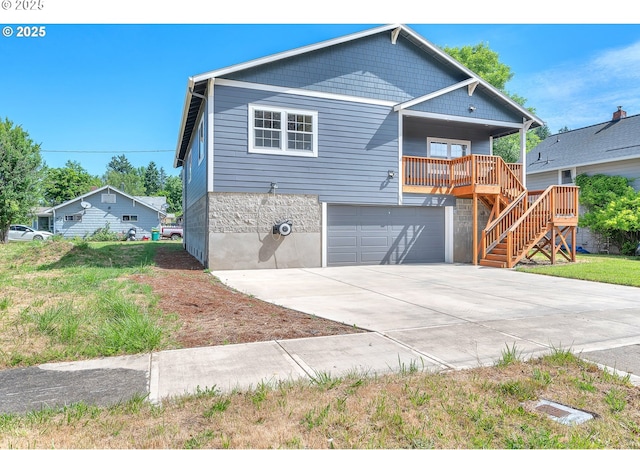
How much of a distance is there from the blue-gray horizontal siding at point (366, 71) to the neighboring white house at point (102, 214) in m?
25.2

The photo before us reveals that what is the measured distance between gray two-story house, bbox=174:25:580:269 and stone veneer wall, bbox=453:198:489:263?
0.04m

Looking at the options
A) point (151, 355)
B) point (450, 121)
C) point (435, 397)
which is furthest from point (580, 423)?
point (450, 121)

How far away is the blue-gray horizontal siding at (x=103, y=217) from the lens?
30141mm

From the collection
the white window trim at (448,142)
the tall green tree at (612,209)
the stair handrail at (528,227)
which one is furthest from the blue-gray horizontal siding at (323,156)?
the tall green tree at (612,209)

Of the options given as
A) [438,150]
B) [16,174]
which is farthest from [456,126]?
[16,174]

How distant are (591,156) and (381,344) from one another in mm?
21105

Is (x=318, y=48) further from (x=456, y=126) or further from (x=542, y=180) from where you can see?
(x=542, y=180)

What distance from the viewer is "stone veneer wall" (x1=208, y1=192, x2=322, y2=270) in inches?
412

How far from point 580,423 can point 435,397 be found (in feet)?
2.93

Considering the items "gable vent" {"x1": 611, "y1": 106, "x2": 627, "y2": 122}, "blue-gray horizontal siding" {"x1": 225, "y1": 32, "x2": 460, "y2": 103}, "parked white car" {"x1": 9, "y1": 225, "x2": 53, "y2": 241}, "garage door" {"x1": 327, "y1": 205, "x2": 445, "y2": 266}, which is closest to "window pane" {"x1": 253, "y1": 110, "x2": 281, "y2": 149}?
"blue-gray horizontal siding" {"x1": 225, "y1": 32, "x2": 460, "y2": 103}

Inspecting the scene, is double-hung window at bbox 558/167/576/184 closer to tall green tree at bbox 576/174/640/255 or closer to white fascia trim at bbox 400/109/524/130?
tall green tree at bbox 576/174/640/255

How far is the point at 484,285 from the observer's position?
8.20 meters

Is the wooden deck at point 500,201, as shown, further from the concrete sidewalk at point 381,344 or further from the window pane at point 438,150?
the concrete sidewalk at point 381,344

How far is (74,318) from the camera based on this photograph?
450cm
